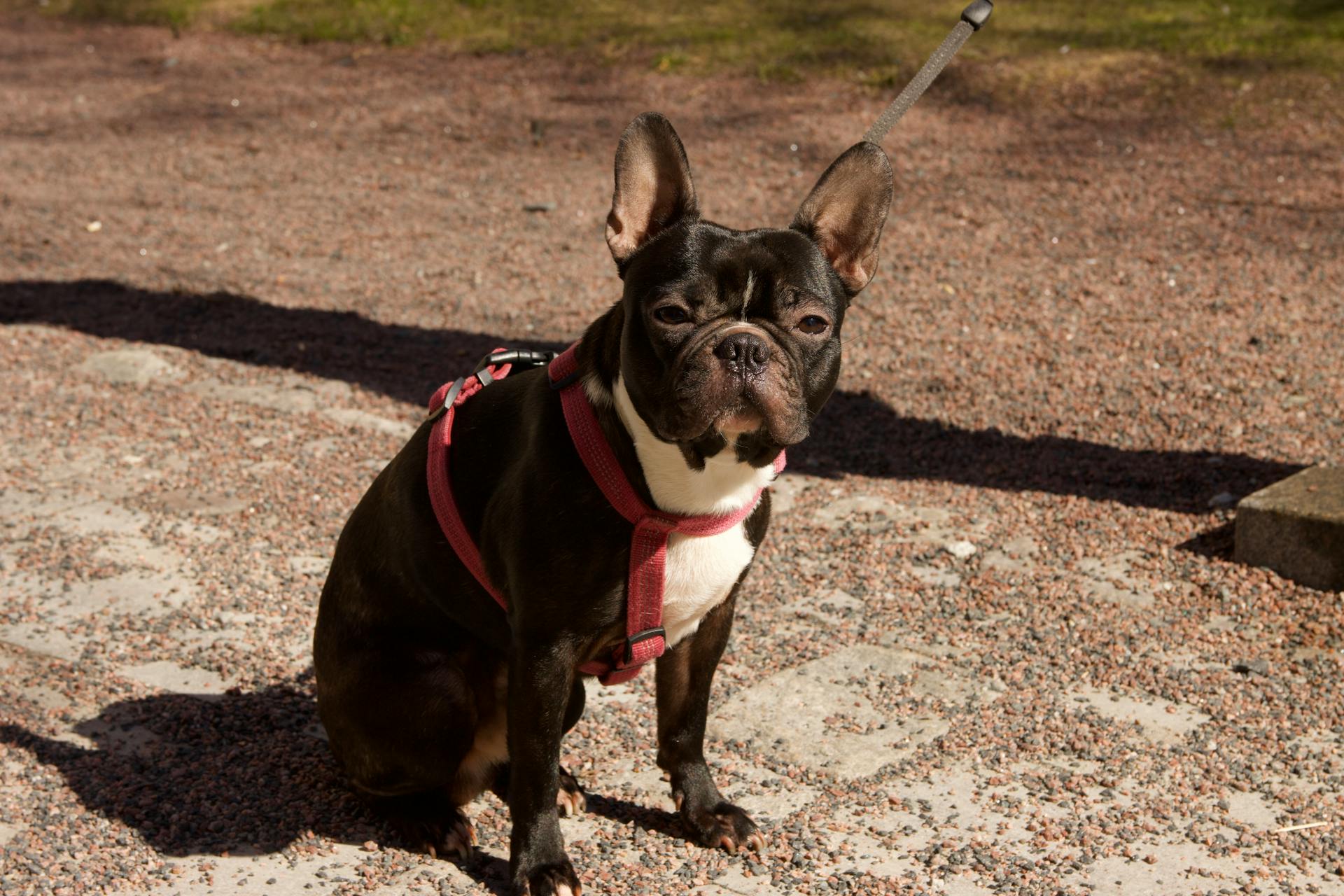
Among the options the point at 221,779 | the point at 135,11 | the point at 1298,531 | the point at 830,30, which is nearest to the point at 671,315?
the point at 221,779

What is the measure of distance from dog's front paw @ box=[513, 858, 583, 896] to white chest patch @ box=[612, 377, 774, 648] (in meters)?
0.55

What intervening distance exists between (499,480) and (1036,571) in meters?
2.41

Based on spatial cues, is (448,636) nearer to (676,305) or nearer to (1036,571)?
(676,305)

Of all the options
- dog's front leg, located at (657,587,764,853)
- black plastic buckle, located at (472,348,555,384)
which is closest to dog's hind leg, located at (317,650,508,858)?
dog's front leg, located at (657,587,764,853)

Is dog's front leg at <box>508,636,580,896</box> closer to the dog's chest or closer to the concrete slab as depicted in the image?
the dog's chest

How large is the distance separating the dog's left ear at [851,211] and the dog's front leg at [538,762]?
1025 mm

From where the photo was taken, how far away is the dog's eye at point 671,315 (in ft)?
9.43

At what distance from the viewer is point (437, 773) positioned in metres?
3.36

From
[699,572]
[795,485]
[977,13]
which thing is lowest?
[795,485]

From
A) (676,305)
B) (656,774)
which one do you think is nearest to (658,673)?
(656,774)

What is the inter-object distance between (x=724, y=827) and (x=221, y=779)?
1.28 meters

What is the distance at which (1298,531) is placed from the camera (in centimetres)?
471

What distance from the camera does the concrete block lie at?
15.3ft

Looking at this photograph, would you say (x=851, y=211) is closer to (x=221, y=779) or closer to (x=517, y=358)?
(x=517, y=358)
